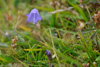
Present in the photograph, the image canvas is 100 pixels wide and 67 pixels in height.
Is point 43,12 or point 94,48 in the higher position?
point 43,12

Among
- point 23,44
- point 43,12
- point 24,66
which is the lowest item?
point 24,66

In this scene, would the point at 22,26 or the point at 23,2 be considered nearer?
the point at 22,26

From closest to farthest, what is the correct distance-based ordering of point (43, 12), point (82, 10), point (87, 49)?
point (87, 49)
point (82, 10)
point (43, 12)

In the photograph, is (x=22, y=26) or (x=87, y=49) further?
(x=22, y=26)

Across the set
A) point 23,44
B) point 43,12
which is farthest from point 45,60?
point 43,12

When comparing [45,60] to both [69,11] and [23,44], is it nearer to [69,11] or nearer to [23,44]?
[23,44]

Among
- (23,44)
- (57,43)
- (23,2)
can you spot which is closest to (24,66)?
(23,44)

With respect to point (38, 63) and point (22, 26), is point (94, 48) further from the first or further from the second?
point (22, 26)

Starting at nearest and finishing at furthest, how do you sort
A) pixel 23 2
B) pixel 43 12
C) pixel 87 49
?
pixel 87 49
pixel 43 12
pixel 23 2

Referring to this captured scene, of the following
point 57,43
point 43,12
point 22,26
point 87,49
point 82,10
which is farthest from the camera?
point 43,12
